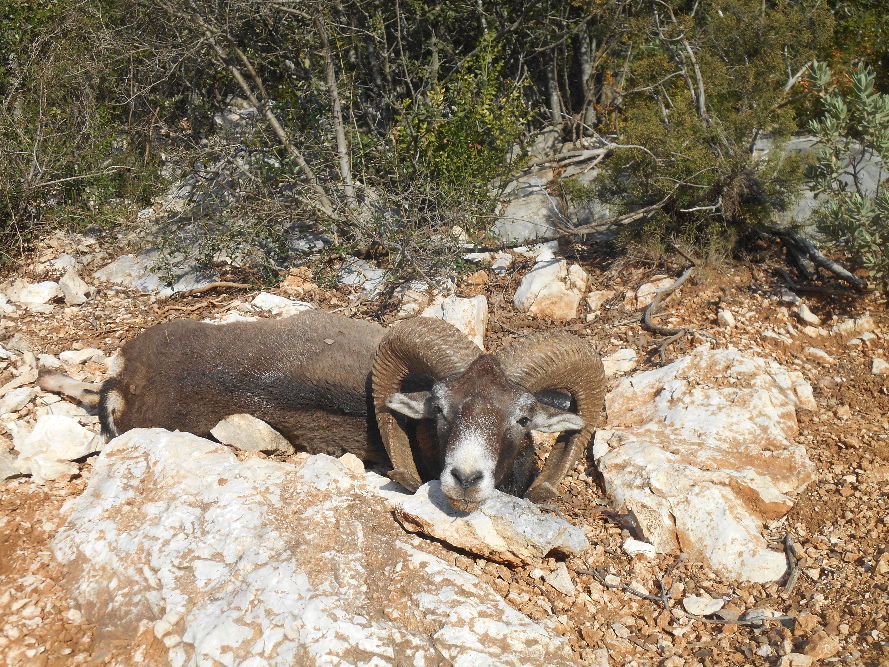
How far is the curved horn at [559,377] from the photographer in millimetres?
5855

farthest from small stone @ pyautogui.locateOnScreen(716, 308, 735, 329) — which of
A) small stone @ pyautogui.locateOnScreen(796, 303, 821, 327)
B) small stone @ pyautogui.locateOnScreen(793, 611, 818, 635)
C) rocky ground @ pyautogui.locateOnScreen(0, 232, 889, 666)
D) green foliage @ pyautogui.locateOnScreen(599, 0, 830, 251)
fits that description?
small stone @ pyautogui.locateOnScreen(793, 611, 818, 635)

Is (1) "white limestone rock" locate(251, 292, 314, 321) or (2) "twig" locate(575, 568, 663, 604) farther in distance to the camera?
(1) "white limestone rock" locate(251, 292, 314, 321)

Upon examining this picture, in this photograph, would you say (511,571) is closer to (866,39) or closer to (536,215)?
(536,215)

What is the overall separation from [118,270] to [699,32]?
8.65 m

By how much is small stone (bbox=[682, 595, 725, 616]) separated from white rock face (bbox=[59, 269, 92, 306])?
8.24 meters

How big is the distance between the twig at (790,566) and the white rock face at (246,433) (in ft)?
14.3

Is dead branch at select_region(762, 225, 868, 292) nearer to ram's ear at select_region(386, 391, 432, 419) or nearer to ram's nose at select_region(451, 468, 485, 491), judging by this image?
ram's ear at select_region(386, 391, 432, 419)

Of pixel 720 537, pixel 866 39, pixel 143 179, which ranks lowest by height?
pixel 720 537

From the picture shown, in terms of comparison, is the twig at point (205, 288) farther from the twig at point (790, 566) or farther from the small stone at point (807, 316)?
the twig at point (790, 566)

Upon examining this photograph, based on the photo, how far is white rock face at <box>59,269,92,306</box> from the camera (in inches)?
385

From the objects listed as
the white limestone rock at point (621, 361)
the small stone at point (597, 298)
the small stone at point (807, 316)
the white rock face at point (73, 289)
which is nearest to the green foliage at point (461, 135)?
the small stone at point (597, 298)

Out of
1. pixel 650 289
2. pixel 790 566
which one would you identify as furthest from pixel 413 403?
pixel 650 289

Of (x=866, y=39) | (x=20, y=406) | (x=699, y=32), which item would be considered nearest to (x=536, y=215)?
(x=699, y=32)

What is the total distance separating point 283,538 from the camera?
5008 mm
